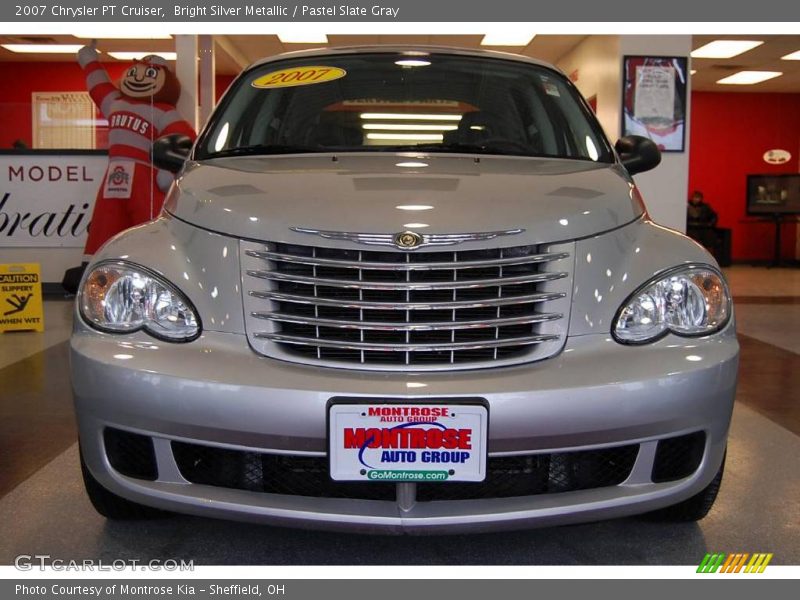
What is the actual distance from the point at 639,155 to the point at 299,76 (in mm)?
1179

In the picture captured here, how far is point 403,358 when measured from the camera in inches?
70.1

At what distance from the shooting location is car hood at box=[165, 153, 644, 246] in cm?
185

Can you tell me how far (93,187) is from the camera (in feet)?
24.4

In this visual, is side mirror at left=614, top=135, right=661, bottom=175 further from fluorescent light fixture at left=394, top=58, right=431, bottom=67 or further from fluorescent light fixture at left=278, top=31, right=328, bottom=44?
fluorescent light fixture at left=278, top=31, right=328, bottom=44

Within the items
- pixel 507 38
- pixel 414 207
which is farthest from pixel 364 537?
pixel 507 38

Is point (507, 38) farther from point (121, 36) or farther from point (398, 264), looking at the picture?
point (398, 264)

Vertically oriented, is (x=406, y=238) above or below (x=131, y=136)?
below

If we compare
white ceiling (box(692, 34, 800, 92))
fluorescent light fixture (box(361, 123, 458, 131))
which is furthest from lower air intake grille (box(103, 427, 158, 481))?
white ceiling (box(692, 34, 800, 92))

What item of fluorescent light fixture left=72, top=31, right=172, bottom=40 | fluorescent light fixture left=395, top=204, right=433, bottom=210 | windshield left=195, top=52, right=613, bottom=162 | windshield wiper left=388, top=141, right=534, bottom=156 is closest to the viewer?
fluorescent light fixture left=395, top=204, right=433, bottom=210

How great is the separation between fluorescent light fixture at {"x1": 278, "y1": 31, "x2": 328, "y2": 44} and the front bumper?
960 centimetres

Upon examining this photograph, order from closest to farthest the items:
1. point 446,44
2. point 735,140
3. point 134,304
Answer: point 134,304, point 446,44, point 735,140
